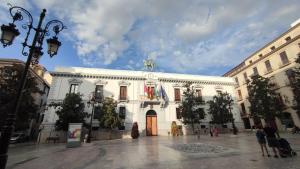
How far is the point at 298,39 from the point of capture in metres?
24.9

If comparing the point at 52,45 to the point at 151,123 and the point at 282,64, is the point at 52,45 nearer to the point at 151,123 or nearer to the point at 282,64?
the point at 151,123

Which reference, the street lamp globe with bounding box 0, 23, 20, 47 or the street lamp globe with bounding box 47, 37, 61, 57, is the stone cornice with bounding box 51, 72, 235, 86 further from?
the street lamp globe with bounding box 0, 23, 20, 47

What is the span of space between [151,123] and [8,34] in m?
21.7

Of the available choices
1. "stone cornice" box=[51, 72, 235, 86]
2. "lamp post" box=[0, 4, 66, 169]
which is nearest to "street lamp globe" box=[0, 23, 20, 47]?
"lamp post" box=[0, 4, 66, 169]

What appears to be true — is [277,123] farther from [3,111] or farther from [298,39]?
[3,111]

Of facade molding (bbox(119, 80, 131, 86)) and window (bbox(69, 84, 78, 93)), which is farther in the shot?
facade molding (bbox(119, 80, 131, 86))

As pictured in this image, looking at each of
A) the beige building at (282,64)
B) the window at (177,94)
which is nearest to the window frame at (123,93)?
the window at (177,94)

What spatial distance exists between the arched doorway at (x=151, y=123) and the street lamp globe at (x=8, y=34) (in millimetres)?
21241

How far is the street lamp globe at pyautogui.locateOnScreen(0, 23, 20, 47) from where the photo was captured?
4.95 m

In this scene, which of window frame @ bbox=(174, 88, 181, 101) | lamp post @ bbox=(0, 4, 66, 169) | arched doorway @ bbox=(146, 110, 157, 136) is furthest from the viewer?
window frame @ bbox=(174, 88, 181, 101)

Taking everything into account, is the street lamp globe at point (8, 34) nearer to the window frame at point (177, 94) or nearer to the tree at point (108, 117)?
the tree at point (108, 117)

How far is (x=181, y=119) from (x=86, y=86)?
15.2 m

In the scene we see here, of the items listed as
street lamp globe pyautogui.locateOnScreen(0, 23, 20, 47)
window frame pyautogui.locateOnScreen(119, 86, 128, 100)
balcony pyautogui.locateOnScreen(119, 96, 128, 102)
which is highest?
window frame pyautogui.locateOnScreen(119, 86, 128, 100)

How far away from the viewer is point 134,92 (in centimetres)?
2583
